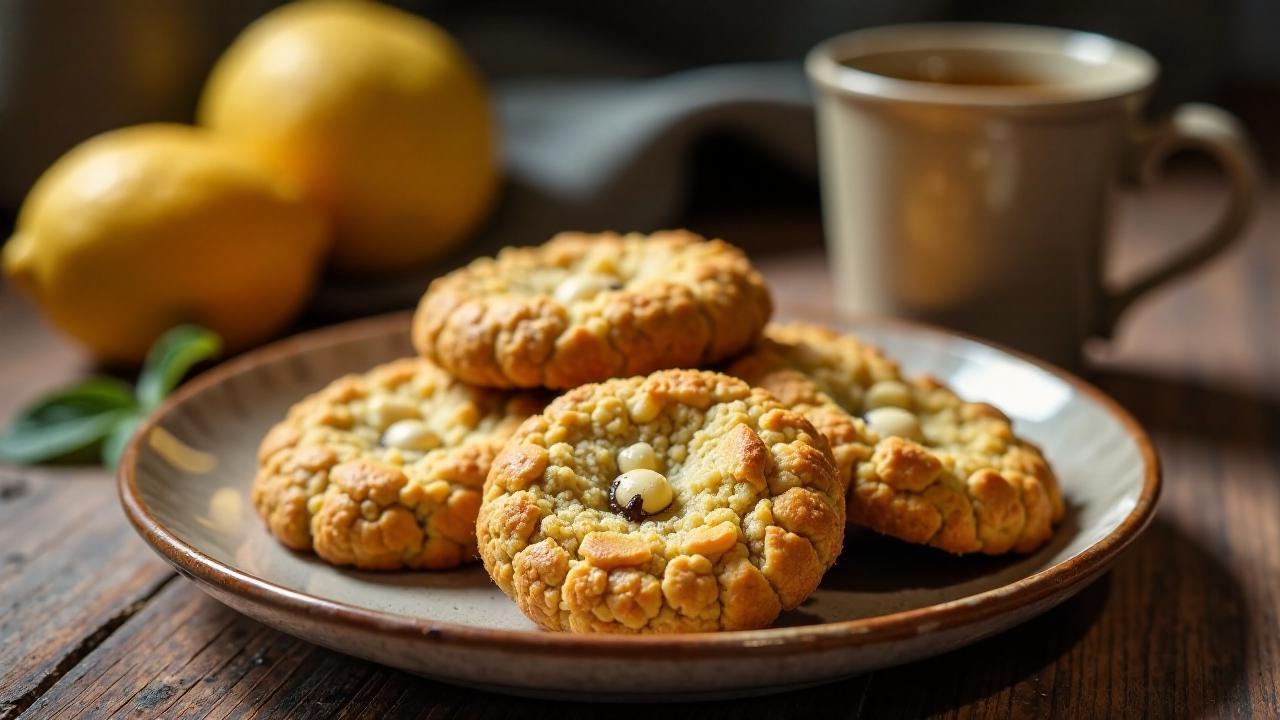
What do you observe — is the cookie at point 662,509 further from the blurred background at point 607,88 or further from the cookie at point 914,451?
the blurred background at point 607,88

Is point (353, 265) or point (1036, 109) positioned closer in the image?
point (1036, 109)

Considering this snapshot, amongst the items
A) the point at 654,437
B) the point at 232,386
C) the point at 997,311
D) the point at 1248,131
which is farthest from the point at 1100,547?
the point at 1248,131

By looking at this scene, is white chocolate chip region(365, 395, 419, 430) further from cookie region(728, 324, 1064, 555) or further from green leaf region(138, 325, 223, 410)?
green leaf region(138, 325, 223, 410)

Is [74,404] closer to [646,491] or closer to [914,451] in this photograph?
[646,491]

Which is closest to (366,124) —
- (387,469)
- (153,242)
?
(153,242)

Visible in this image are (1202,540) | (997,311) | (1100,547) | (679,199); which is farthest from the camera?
(679,199)

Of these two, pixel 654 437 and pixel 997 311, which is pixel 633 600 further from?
pixel 997 311

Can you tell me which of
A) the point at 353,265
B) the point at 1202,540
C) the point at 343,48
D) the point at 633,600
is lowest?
the point at 1202,540
